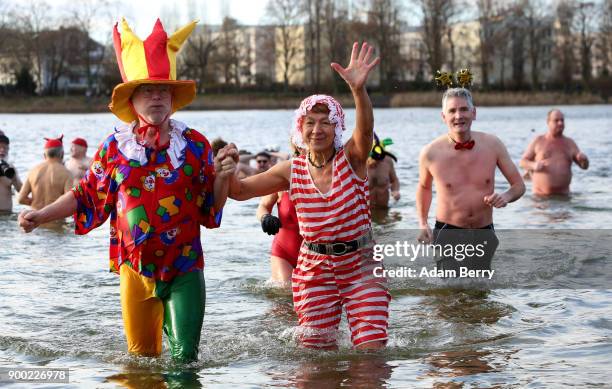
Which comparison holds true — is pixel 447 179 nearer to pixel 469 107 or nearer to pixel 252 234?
pixel 469 107

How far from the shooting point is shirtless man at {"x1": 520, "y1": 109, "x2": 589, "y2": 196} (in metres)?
15.7

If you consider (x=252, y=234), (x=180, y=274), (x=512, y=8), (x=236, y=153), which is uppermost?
(x=512, y=8)

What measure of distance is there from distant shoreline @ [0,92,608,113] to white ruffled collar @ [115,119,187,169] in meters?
Answer: 65.8

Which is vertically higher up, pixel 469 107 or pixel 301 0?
pixel 301 0

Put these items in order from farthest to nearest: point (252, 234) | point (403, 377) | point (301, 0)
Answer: point (301, 0), point (252, 234), point (403, 377)

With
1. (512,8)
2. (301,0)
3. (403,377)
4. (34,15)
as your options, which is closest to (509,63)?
(512,8)

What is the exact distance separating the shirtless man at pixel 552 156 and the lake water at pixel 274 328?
4.64 ft

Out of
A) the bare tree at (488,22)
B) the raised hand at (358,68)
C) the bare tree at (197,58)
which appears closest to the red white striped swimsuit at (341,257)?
the raised hand at (358,68)

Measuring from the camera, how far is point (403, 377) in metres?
6.58

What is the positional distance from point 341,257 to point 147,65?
1563 mm

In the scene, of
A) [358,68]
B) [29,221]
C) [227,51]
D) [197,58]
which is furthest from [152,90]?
[227,51]

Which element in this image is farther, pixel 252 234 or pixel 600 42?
pixel 600 42

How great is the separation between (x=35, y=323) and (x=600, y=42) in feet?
327

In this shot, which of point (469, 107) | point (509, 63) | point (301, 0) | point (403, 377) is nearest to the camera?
point (403, 377)
